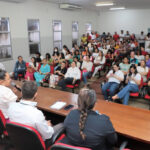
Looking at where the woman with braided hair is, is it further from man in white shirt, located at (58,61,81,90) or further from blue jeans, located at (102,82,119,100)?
man in white shirt, located at (58,61,81,90)

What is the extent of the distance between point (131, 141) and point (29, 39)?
696cm

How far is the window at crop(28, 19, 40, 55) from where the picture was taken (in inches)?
320

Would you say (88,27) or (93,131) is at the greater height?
(88,27)

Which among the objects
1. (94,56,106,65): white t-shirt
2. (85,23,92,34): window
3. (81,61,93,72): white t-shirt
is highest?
(85,23,92,34): window

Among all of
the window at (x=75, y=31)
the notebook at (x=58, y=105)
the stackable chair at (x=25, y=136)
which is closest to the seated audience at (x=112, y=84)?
the notebook at (x=58, y=105)

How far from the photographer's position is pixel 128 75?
173 inches

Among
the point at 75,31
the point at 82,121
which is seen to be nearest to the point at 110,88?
the point at 82,121

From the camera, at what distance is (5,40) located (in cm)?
716

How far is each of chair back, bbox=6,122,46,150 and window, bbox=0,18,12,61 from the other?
5.94 metres

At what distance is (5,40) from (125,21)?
942cm

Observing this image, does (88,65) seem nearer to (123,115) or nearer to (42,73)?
(42,73)

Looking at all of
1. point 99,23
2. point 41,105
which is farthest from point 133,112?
point 99,23

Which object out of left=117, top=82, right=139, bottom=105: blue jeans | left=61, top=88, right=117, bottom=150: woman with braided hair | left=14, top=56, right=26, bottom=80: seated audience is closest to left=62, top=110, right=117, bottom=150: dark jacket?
left=61, top=88, right=117, bottom=150: woman with braided hair

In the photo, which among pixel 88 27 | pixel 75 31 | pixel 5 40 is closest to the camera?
pixel 5 40
